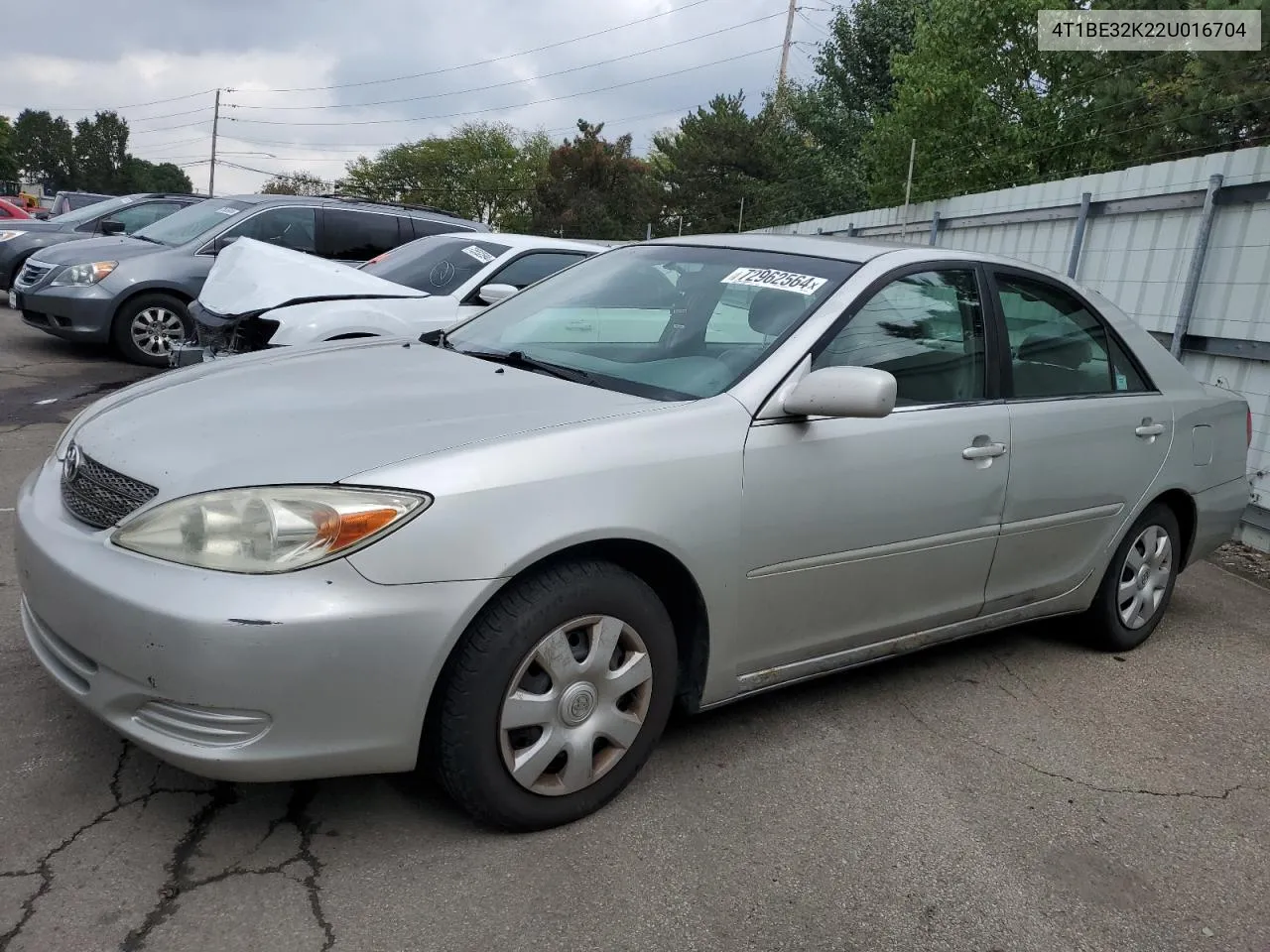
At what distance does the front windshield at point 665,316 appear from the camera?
10.1ft

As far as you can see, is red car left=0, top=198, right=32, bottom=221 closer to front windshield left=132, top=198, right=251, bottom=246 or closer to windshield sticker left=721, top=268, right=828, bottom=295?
front windshield left=132, top=198, right=251, bottom=246

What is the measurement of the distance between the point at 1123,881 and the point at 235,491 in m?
2.46

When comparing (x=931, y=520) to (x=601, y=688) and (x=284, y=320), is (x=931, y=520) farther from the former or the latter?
(x=284, y=320)

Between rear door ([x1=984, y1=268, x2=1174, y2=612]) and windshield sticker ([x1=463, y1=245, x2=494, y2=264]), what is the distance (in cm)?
464

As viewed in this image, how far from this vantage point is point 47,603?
8.09 ft

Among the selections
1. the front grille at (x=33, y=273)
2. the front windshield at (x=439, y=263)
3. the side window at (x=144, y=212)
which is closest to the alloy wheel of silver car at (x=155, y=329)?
the front grille at (x=33, y=273)

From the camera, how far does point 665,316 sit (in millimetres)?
3438

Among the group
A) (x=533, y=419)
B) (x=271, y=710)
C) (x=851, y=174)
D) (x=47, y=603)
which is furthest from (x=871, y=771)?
(x=851, y=174)

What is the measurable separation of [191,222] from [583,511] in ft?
29.7

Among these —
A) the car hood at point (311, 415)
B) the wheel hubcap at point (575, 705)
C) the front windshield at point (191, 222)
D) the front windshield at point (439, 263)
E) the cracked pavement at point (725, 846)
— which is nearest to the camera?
the cracked pavement at point (725, 846)

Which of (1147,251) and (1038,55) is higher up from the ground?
(1038,55)

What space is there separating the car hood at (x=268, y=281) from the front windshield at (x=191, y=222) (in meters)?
3.68

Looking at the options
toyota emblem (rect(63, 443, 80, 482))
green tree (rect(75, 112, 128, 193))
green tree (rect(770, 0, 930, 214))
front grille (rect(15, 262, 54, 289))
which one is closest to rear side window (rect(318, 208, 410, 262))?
front grille (rect(15, 262, 54, 289))

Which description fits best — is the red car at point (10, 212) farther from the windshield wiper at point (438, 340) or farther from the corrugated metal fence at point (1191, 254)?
the windshield wiper at point (438, 340)
